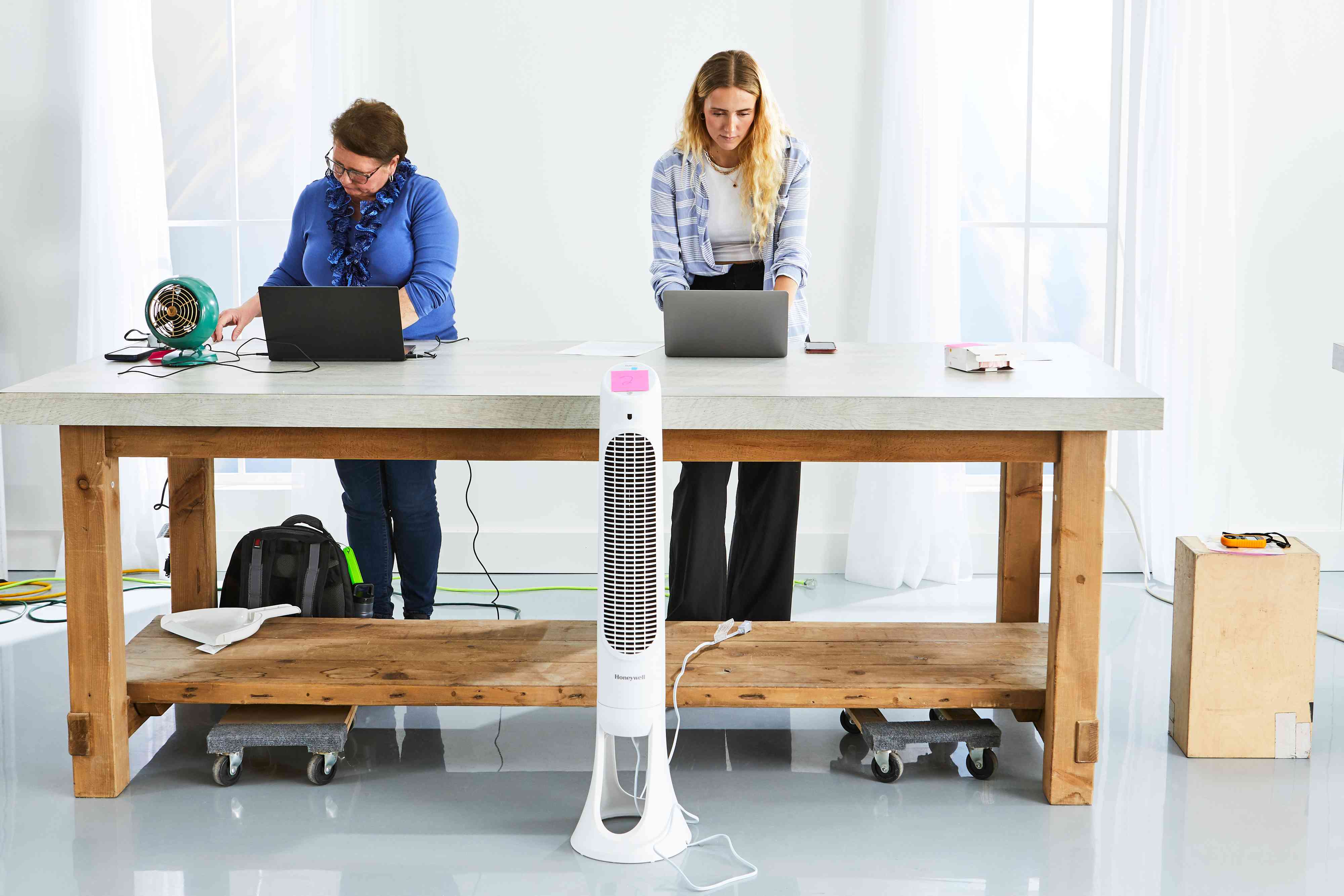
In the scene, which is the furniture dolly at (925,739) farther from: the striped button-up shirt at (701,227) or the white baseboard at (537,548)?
the white baseboard at (537,548)

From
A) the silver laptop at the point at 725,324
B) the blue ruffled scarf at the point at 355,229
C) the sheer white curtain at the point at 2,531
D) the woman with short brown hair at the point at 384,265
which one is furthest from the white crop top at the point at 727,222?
the sheer white curtain at the point at 2,531

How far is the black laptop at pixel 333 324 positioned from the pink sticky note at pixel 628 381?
0.67 meters

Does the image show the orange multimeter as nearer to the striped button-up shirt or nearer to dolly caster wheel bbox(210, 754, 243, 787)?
the striped button-up shirt

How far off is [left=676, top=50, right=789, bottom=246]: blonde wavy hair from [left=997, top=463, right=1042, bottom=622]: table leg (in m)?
0.91

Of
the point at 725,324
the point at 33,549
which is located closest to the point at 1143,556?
the point at 725,324

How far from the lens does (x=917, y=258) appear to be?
4086 mm

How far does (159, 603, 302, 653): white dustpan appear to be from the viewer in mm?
2838

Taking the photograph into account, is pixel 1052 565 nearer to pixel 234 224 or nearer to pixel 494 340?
pixel 494 340

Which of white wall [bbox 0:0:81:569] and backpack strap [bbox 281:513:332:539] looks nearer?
backpack strap [bbox 281:513:332:539]

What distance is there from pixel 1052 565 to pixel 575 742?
46.7 inches

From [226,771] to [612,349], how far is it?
1.27 metres

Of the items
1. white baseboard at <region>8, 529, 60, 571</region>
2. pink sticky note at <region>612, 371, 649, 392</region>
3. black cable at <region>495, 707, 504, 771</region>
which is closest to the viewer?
pink sticky note at <region>612, 371, 649, 392</region>

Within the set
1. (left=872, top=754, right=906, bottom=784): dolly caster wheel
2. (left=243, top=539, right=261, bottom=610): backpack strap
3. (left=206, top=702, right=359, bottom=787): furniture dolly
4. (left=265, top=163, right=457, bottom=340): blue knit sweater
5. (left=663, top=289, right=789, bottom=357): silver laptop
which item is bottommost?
(left=872, top=754, right=906, bottom=784): dolly caster wheel

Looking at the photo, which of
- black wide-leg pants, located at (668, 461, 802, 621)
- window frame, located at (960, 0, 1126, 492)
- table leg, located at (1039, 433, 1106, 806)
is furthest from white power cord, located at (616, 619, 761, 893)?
window frame, located at (960, 0, 1126, 492)
